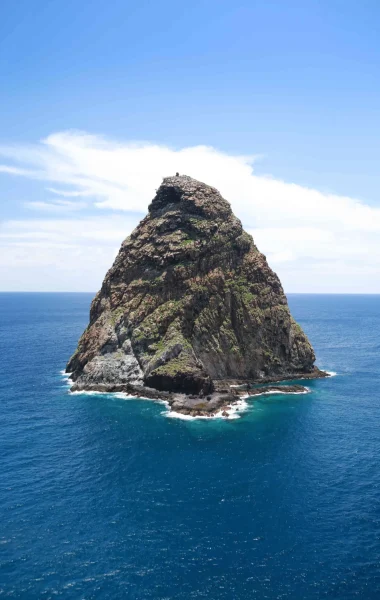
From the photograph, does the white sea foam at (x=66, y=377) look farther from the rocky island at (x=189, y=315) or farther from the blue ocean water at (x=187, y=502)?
the blue ocean water at (x=187, y=502)

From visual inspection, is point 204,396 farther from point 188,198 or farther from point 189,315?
point 188,198

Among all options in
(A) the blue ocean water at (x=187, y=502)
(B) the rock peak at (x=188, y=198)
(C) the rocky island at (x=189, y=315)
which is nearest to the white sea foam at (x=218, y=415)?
(A) the blue ocean water at (x=187, y=502)

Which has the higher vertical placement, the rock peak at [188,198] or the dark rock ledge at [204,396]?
the rock peak at [188,198]

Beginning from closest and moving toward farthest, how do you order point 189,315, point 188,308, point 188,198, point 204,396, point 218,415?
point 218,415 → point 204,396 → point 188,308 → point 189,315 → point 188,198

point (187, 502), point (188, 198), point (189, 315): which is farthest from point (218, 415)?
point (188, 198)

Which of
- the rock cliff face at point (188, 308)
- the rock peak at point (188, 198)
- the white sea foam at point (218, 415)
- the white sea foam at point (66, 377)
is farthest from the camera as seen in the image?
the rock peak at point (188, 198)

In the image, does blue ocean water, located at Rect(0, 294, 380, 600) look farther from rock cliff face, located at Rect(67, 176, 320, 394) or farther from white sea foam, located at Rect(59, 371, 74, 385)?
white sea foam, located at Rect(59, 371, 74, 385)
